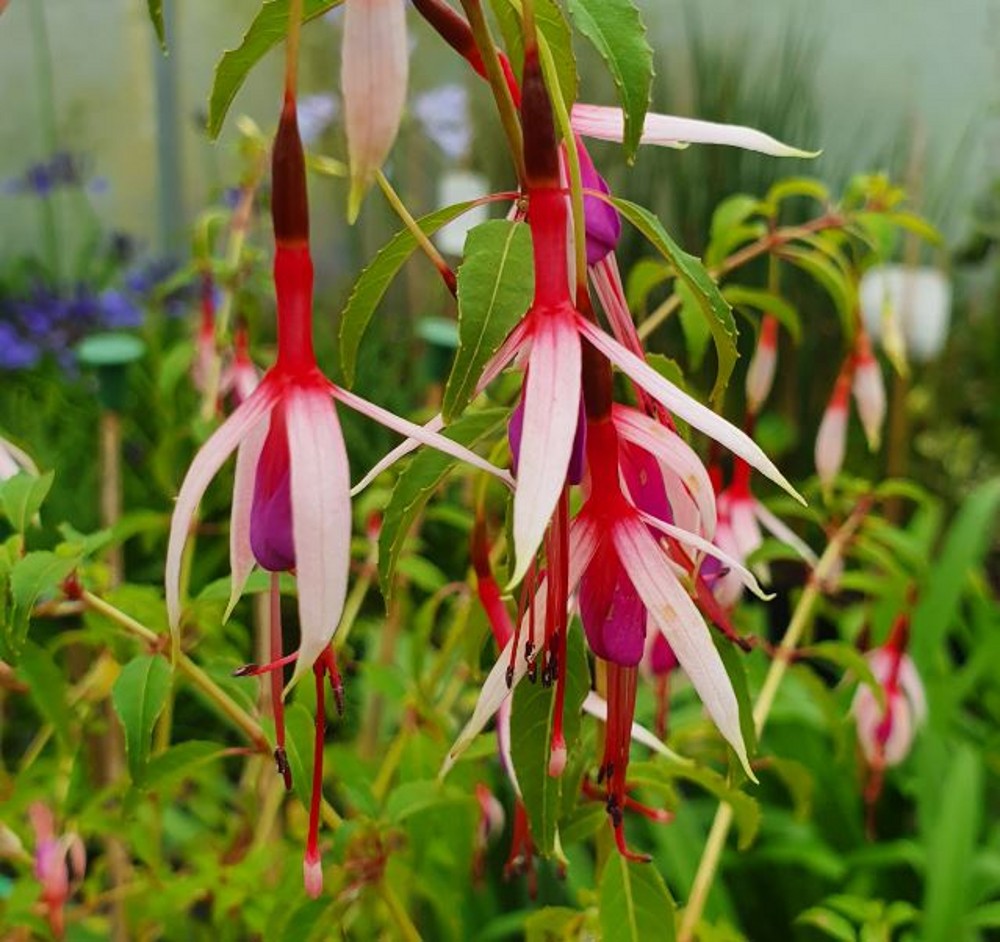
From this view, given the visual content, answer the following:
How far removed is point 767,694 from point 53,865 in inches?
14.9

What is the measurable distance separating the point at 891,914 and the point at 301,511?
1.52 feet

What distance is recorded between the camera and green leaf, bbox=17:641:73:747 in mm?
498

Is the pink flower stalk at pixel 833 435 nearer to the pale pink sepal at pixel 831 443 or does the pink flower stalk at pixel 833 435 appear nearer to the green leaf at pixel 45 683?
the pale pink sepal at pixel 831 443

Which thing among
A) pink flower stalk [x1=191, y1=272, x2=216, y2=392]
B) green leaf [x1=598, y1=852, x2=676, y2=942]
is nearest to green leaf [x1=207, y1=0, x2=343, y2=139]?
green leaf [x1=598, y1=852, x2=676, y2=942]

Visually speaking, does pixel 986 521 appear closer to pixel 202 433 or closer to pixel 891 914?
pixel 891 914

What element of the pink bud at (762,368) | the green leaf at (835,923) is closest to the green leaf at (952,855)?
the green leaf at (835,923)

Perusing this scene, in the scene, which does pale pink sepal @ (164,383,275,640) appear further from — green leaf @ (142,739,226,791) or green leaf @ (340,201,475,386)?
green leaf @ (142,739,226,791)

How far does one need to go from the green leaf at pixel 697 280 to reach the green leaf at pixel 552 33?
3 centimetres

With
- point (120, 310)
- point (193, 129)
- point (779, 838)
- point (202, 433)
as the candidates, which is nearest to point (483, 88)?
point (193, 129)

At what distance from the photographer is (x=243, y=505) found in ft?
0.94

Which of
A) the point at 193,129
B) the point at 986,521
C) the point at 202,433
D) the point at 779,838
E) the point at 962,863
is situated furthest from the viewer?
the point at 193,129

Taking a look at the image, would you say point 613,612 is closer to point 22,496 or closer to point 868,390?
point 22,496

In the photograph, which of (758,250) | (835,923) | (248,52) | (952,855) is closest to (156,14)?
(248,52)

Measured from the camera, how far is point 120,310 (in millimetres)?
2182
